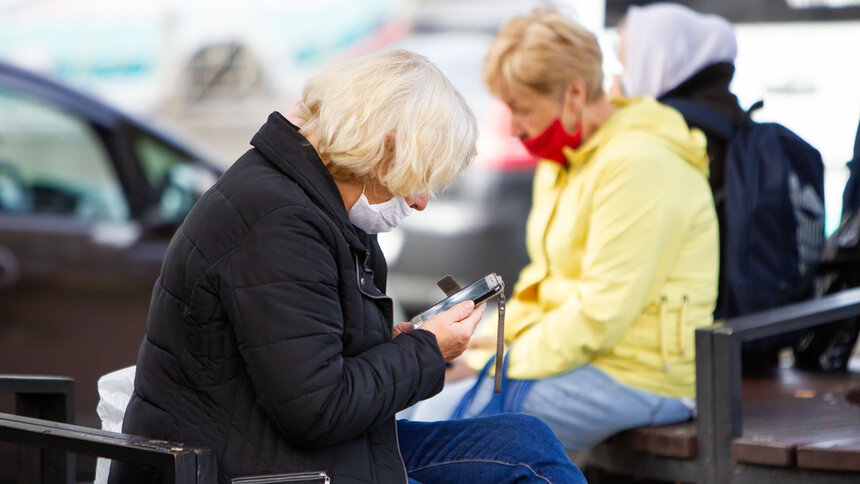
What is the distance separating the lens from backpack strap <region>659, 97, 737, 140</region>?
3.61m

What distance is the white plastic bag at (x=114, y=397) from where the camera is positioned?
240 centimetres

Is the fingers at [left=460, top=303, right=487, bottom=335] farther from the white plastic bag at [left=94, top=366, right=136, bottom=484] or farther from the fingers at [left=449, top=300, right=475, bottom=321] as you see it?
the white plastic bag at [left=94, top=366, right=136, bottom=484]

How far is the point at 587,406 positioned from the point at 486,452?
0.66 metres

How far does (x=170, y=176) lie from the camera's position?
507cm

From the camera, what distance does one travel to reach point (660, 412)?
308 centimetres

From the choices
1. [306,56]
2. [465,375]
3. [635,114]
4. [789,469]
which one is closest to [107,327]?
[465,375]

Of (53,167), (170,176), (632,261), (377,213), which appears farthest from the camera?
(53,167)

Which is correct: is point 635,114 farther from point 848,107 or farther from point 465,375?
point 848,107

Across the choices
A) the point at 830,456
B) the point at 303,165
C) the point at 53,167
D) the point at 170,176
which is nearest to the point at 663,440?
the point at 830,456

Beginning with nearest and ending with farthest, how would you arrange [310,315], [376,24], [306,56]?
1. [310,315]
2. [376,24]
3. [306,56]

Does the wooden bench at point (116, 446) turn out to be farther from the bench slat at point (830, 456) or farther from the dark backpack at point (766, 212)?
the dark backpack at point (766, 212)

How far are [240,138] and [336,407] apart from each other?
20.4ft

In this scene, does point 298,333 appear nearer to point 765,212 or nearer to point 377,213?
point 377,213

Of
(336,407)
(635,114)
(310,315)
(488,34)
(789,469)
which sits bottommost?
(789,469)
